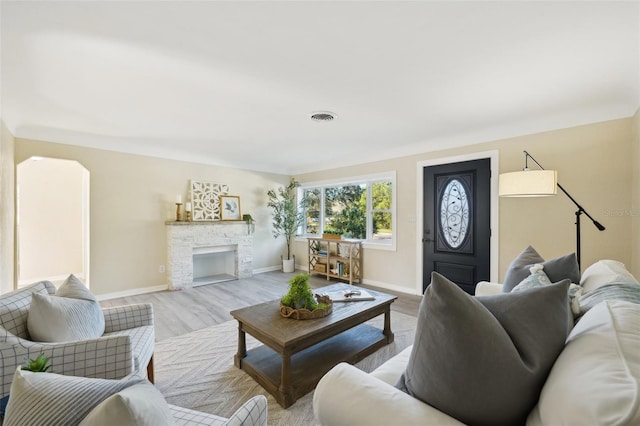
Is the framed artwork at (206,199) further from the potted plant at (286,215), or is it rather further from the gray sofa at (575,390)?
the gray sofa at (575,390)

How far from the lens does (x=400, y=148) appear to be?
428 centimetres

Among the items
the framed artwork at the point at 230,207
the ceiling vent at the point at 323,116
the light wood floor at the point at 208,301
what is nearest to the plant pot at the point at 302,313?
the light wood floor at the point at 208,301

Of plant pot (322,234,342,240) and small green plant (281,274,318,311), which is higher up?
plant pot (322,234,342,240)

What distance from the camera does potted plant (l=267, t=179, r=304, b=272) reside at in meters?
5.95

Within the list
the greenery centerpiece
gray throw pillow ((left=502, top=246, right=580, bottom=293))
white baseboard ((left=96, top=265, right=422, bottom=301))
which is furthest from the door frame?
the greenery centerpiece

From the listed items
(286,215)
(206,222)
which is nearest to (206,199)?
(206,222)

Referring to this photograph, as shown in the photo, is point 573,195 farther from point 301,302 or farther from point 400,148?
Result: point 301,302

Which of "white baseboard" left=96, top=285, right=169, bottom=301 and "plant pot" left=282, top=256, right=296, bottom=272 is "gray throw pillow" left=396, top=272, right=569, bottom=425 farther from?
"plant pot" left=282, top=256, right=296, bottom=272

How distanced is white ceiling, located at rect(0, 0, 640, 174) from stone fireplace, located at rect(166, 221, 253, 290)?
1808 millimetres

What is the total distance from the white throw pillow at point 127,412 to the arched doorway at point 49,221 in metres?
5.29

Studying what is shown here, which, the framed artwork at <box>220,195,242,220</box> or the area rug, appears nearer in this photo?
the area rug

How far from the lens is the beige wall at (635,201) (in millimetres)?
2553

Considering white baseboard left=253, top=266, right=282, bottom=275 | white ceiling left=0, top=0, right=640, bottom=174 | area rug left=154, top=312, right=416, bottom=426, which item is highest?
white ceiling left=0, top=0, right=640, bottom=174

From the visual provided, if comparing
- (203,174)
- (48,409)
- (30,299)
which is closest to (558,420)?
(48,409)
